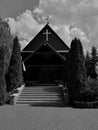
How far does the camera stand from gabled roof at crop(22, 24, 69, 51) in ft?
87.2

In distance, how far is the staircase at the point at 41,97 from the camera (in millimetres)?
14027

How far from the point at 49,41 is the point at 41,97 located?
13143 millimetres

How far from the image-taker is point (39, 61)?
22906 mm

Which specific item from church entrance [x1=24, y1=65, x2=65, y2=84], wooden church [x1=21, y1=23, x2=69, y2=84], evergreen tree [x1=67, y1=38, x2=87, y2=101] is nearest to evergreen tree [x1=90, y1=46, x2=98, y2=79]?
church entrance [x1=24, y1=65, x2=65, y2=84]

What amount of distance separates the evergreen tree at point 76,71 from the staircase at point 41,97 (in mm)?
1412

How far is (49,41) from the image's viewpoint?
26781 millimetres

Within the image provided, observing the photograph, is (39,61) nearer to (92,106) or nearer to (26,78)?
(26,78)

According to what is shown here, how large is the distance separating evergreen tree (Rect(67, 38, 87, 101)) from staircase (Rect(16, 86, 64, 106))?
141 centimetres

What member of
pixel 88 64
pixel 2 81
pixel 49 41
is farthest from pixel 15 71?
pixel 88 64

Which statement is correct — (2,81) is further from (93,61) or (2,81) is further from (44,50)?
(93,61)

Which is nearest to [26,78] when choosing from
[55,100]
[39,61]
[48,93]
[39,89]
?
[39,61]

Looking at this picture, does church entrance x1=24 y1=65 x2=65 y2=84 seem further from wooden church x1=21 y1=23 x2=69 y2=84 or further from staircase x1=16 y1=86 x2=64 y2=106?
staircase x1=16 y1=86 x2=64 y2=106

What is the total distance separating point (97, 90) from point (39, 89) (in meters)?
6.05

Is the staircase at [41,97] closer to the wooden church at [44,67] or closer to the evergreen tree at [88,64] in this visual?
the wooden church at [44,67]
